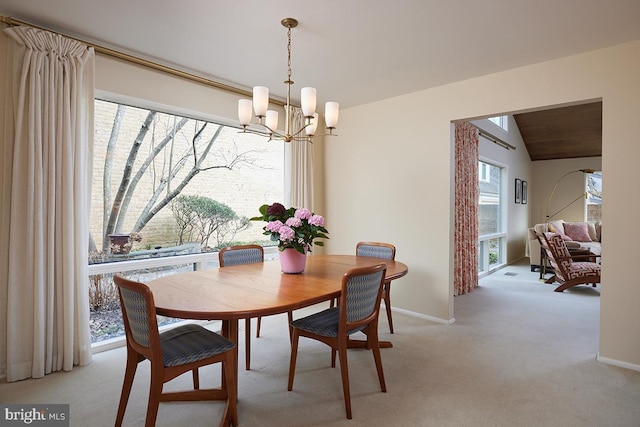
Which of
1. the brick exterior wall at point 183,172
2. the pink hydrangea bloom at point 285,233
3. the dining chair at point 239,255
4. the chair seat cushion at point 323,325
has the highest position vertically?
the brick exterior wall at point 183,172

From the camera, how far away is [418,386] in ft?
7.77

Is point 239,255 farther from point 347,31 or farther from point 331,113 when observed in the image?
point 347,31

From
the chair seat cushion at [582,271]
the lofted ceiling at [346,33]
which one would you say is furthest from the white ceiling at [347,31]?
the chair seat cushion at [582,271]

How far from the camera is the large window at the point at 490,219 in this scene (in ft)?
20.2

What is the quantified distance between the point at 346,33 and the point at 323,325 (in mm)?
2036

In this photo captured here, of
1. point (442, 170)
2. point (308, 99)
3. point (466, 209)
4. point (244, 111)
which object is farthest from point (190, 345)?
point (466, 209)

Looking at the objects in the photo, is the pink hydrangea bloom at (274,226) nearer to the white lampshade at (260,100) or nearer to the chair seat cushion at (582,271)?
the white lampshade at (260,100)

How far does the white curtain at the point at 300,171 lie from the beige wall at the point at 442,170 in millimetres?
388

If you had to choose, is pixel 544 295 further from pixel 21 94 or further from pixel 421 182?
pixel 21 94

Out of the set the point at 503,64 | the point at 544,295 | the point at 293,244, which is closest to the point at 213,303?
the point at 293,244

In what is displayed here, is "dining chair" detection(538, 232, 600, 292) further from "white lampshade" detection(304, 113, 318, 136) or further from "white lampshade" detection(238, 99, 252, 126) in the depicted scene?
"white lampshade" detection(238, 99, 252, 126)

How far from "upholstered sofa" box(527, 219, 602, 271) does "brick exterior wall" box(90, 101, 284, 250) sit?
485 cm

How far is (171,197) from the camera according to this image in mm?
3477

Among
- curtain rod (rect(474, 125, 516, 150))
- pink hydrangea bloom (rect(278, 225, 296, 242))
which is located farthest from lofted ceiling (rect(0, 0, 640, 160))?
curtain rod (rect(474, 125, 516, 150))
